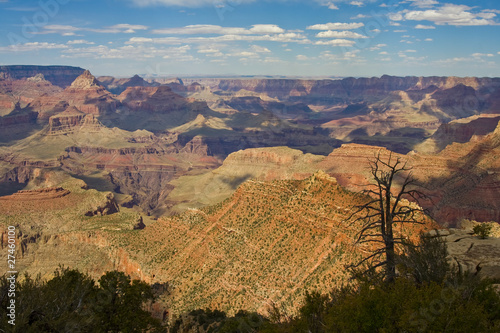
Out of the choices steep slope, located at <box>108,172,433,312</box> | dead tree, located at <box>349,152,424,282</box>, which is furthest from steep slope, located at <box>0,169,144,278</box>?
dead tree, located at <box>349,152,424,282</box>

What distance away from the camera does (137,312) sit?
40438 mm

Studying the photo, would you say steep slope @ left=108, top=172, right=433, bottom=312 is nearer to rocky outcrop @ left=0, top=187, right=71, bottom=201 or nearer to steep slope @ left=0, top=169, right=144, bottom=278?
steep slope @ left=0, top=169, right=144, bottom=278

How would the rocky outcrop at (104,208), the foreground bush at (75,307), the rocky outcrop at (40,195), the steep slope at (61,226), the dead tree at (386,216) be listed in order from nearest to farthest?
the dead tree at (386,216)
the foreground bush at (75,307)
the steep slope at (61,226)
the rocky outcrop at (104,208)
the rocky outcrop at (40,195)

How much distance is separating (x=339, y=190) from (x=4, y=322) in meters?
39.5

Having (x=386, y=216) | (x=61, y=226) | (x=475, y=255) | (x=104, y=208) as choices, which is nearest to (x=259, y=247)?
(x=475, y=255)

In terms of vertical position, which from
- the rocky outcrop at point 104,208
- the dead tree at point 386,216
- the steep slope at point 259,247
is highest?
the dead tree at point 386,216

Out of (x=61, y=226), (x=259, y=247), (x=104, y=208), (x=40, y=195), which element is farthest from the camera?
(x=104, y=208)

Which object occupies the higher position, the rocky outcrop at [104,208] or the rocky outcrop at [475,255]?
the rocky outcrop at [475,255]

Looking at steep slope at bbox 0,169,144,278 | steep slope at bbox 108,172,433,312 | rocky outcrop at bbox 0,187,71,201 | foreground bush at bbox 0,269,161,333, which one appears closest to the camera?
foreground bush at bbox 0,269,161,333

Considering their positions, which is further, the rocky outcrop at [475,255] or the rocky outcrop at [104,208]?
the rocky outcrop at [104,208]

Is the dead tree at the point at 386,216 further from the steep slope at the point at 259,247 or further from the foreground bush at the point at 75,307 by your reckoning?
the foreground bush at the point at 75,307

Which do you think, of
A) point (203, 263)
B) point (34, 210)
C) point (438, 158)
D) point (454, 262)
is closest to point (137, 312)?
point (203, 263)

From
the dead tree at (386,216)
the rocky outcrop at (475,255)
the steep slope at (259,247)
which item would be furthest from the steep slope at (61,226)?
the rocky outcrop at (475,255)

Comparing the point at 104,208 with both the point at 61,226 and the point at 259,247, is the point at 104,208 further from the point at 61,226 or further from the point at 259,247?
the point at 259,247
